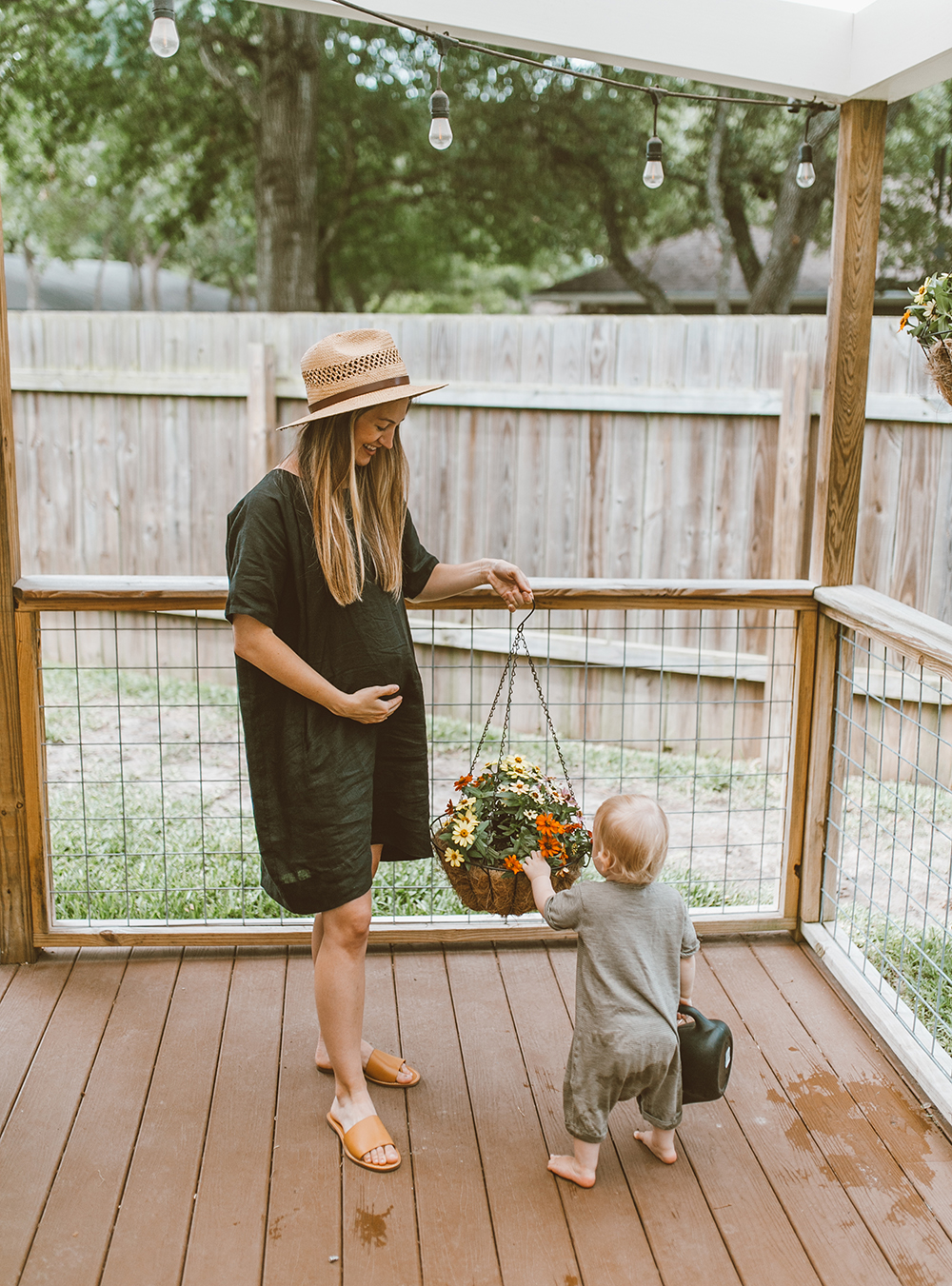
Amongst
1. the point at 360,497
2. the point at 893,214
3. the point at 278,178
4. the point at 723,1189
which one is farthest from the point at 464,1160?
the point at 893,214

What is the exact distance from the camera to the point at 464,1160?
7.05ft

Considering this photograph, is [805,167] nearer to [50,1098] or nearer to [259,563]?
[259,563]

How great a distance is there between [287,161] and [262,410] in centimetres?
316

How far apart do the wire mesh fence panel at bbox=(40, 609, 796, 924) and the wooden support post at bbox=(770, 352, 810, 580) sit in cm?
27

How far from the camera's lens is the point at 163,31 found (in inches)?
76.5

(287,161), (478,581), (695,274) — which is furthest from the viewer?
(695,274)

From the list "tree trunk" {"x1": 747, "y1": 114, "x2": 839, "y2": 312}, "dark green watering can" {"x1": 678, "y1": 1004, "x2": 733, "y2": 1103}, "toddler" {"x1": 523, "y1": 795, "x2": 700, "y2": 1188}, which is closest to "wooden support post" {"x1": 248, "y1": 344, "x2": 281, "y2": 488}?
"toddler" {"x1": 523, "y1": 795, "x2": 700, "y2": 1188}

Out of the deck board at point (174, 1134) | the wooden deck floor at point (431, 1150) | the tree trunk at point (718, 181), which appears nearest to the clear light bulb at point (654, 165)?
the wooden deck floor at point (431, 1150)

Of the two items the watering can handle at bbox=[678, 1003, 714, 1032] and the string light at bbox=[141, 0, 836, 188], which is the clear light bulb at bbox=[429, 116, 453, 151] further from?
the watering can handle at bbox=[678, 1003, 714, 1032]

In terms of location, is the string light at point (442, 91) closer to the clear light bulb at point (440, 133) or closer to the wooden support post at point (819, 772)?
the clear light bulb at point (440, 133)

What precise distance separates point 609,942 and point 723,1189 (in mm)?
535

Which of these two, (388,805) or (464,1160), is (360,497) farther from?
(464,1160)

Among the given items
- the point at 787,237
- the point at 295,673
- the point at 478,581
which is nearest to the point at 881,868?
the point at 478,581

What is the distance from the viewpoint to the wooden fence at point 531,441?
14.0 feet
